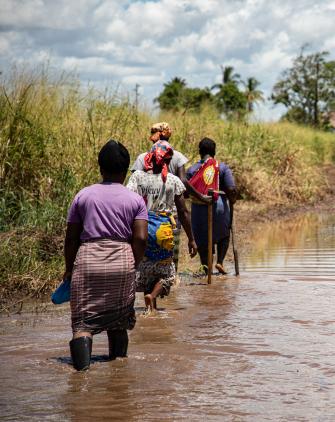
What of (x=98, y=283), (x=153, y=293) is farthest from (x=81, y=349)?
(x=153, y=293)

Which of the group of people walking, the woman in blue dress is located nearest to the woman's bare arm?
the group of people walking

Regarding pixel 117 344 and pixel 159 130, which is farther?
pixel 159 130

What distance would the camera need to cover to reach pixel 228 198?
10648mm

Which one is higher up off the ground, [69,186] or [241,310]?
[69,186]

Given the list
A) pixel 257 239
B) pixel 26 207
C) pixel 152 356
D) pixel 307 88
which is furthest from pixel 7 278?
pixel 307 88

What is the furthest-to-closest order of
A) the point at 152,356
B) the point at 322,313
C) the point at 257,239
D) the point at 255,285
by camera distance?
the point at 257,239, the point at 255,285, the point at 322,313, the point at 152,356

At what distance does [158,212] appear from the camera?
7.81 metres

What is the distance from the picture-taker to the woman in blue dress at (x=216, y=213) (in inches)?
406

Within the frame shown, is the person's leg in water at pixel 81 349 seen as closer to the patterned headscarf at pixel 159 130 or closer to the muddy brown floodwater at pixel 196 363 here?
the muddy brown floodwater at pixel 196 363

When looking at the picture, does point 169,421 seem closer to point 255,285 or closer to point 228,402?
point 228,402

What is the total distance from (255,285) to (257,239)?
531 cm

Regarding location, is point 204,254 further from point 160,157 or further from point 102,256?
point 102,256

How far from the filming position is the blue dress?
10461 mm

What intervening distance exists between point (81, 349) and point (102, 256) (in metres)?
0.61
